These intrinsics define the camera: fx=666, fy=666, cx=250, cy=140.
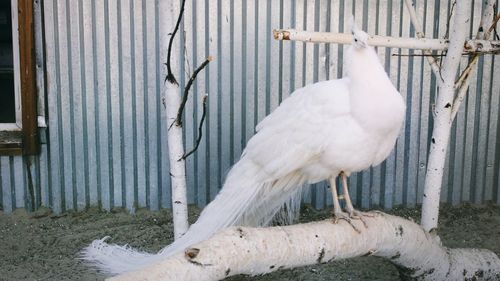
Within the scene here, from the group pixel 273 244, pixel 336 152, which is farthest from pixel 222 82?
pixel 273 244

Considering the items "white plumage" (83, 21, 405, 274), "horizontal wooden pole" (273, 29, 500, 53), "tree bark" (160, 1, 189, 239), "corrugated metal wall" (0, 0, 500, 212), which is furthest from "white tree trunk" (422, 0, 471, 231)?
"tree bark" (160, 1, 189, 239)

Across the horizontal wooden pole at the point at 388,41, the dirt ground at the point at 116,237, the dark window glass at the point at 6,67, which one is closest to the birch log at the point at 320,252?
the dirt ground at the point at 116,237

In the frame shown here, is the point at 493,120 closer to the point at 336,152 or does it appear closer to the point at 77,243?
the point at 336,152

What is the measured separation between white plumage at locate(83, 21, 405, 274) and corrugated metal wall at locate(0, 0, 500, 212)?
5.03 ft

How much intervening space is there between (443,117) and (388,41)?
23.6 inches

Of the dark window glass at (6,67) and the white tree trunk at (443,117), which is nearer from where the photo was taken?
the white tree trunk at (443,117)

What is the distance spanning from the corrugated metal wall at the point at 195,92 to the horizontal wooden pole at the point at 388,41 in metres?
1.12

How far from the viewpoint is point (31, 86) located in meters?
5.21

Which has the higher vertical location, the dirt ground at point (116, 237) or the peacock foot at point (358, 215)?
the peacock foot at point (358, 215)

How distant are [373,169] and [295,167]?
208cm

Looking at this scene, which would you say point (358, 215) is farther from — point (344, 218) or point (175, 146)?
point (175, 146)

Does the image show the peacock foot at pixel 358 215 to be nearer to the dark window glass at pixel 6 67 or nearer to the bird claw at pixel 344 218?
the bird claw at pixel 344 218

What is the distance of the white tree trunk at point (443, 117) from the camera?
400 centimetres

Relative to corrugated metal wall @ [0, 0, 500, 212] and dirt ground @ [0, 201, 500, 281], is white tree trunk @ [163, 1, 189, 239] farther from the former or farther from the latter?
corrugated metal wall @ [0, 0, 500, 212]
